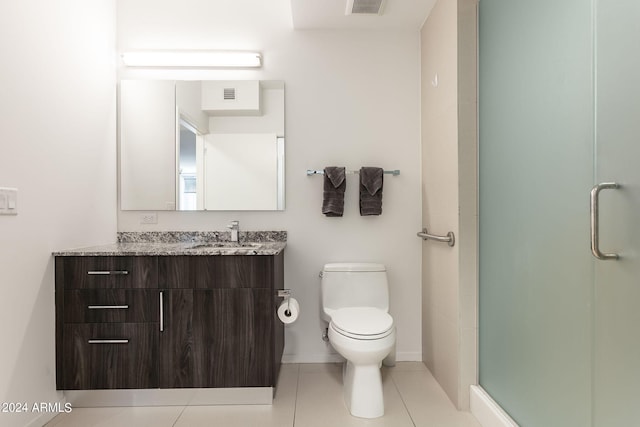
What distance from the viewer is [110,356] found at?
1.87 m

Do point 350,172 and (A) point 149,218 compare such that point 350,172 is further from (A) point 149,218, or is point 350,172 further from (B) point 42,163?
(B) point 42,163

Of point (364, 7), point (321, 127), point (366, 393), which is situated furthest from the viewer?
point (321, 127)

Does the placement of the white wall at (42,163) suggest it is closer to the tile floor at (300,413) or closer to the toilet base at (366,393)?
the tile floor at (300,413)

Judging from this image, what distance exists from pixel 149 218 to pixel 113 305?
765 mm

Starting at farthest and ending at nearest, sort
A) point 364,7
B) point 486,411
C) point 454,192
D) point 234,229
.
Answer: point 234,229 → point 364,7 → point 454,192 → point 486,411

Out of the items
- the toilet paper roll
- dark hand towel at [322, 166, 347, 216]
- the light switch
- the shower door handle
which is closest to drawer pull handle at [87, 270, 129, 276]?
the light switch

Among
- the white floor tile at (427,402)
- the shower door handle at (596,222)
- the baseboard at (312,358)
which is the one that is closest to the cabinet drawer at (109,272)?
the baseboard at (312,358)

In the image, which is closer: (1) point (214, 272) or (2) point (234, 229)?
(1) point (214, 272)

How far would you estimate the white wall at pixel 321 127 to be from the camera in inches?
98.7

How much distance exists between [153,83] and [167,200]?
79 centimetres

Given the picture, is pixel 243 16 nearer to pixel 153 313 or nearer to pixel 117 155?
pixel 117 155

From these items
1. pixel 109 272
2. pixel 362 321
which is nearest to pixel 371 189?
pixel 362 321

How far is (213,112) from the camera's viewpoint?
246 cm

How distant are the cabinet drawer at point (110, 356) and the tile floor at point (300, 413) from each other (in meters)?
0.15
